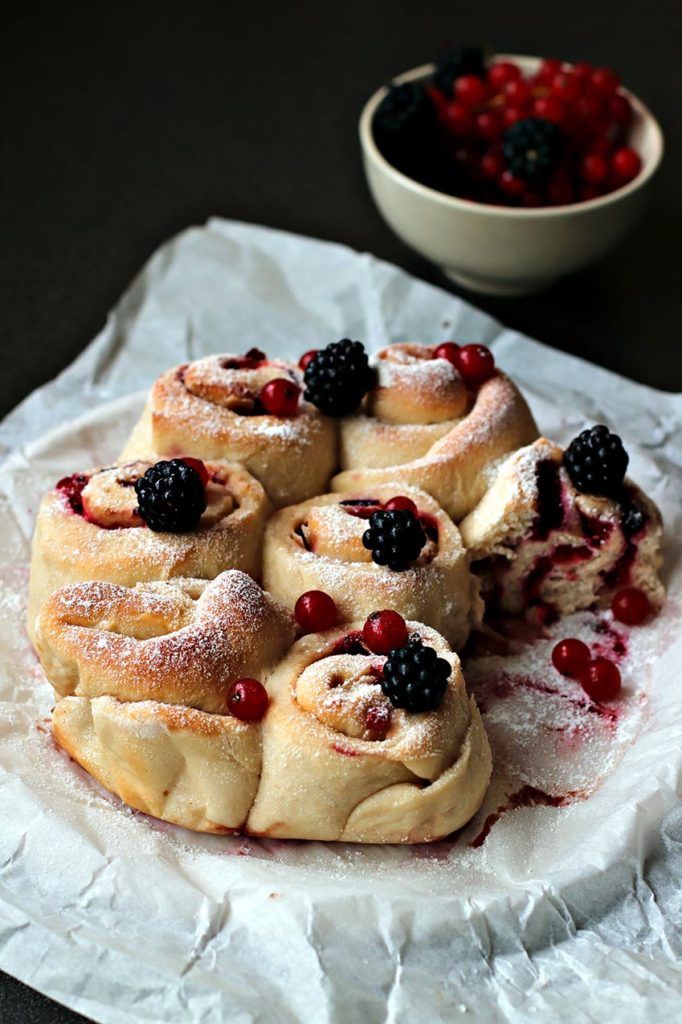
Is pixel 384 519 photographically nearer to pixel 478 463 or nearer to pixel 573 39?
pixel 478 463

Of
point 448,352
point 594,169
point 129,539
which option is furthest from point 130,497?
point 594,169

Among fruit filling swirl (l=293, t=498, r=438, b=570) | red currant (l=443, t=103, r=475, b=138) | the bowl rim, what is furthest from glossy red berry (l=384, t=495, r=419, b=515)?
red currant (l=443, t=103, r=475, b=138)

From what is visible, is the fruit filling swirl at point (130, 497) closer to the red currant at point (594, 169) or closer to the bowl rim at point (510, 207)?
the bowl rim at point (510, 207)

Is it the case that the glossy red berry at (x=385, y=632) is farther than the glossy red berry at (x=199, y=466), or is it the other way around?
the glossy red berry at (x=199, y=466)

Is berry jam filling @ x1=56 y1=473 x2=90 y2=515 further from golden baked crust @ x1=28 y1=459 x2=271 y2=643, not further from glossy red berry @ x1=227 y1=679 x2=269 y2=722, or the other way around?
glossy red berry @ x1=227 y1=679 x2=269 y2=722

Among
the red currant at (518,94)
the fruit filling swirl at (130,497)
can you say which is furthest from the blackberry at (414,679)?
the red currant at (518,94)

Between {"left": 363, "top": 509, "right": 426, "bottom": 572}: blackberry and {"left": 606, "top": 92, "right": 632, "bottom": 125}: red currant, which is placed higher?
{"left": 606, "top": 92, "right": 632, "bottom": 125}: red currant
